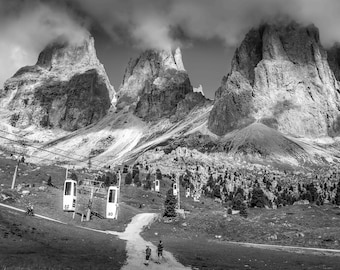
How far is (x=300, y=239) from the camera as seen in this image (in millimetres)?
58375

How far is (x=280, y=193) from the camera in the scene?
178 meters

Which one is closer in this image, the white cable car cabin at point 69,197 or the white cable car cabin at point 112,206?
the white cable car cabin at point 69,197

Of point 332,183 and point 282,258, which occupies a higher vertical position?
point 332,183

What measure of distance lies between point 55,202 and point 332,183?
140m

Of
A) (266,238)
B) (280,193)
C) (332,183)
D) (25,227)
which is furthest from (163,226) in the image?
(332,183)

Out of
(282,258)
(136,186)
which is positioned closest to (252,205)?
(136,186)

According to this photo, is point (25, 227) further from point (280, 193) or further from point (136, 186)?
point (280, 193)

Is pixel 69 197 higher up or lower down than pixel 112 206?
higher up

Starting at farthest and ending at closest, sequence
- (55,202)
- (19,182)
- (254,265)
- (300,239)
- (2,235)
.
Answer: (19,182) → (55,202) → (300,239) → (2,235) → (254,265)

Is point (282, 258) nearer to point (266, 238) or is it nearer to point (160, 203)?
point (266, 238)

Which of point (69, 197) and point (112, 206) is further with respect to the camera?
point (112, 206)

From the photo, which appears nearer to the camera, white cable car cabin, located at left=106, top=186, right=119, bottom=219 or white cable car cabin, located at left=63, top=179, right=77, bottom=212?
white cable car cabin, located at left=63, top=179, right=77, bottom=212

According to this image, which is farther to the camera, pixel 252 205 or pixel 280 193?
pixel 280 193

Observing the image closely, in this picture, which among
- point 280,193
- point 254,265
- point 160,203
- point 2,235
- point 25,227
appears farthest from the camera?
point 280,193
